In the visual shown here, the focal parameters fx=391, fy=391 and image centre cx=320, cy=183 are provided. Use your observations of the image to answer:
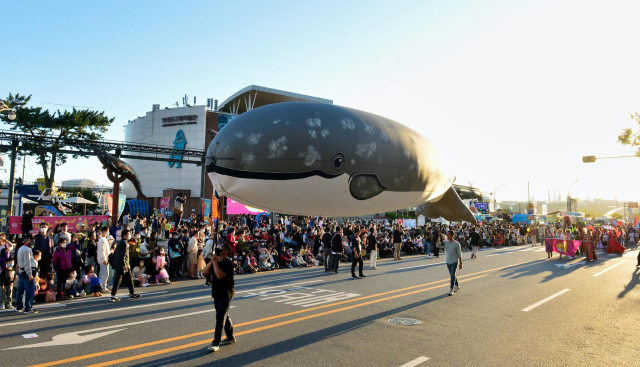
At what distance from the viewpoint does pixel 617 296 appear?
10820mm

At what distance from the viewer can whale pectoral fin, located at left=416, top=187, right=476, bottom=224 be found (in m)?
7.29

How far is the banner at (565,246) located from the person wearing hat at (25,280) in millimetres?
23036

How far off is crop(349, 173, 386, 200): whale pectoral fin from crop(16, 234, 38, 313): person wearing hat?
758cm

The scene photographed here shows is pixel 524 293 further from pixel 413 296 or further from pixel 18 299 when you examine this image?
pixel 18 299

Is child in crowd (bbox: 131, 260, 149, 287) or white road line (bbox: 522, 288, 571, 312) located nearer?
white road line (bbox: 522, 288, 571, 312)

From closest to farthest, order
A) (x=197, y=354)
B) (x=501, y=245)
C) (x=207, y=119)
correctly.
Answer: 1. (x=197, y=354)
2. (x=501, y=245)
3. (x=207, y=119)

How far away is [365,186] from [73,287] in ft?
29.6

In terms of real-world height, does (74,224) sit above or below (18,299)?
above

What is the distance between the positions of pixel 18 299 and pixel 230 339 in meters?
5.38

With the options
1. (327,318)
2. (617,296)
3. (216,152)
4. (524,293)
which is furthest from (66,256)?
(617,296)

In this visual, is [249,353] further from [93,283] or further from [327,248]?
[327,248]

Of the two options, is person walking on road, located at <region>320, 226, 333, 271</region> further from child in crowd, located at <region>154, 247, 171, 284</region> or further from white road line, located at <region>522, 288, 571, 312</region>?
white road line, located at <region>522, 288, 571, 312</region>

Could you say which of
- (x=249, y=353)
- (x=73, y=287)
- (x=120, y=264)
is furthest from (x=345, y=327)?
(x=73, y=287)

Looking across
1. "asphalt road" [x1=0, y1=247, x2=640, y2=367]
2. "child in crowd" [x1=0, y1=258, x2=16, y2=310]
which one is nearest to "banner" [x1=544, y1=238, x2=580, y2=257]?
"asphalt road" [x1=0, y1=247, x2=640, y2=367]
